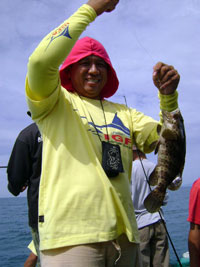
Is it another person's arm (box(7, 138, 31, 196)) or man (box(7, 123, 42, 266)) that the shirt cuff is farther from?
another person's arm (box(7, 138, 31, 196))

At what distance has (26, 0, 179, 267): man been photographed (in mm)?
1876

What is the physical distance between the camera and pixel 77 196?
1.93 m

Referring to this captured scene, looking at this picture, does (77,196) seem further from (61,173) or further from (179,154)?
(179,154)

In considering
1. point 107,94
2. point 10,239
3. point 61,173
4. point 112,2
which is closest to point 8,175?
point 107,94

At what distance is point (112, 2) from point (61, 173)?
4.62 ft

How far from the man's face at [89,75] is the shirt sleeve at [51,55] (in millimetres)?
486

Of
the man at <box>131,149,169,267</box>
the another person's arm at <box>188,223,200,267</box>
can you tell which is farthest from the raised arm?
the man at <box>131,149,169,267</box>

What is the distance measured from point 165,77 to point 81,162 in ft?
3.14

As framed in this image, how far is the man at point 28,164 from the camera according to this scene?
3545 mm

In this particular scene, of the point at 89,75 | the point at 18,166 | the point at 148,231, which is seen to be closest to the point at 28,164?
the point at 18,166

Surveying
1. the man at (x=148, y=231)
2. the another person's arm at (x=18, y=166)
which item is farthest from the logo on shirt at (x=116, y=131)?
the man at (x=148, y=231)

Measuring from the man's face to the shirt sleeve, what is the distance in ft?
1.60

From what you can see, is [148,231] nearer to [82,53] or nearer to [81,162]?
[81,162]

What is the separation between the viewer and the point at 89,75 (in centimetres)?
260
